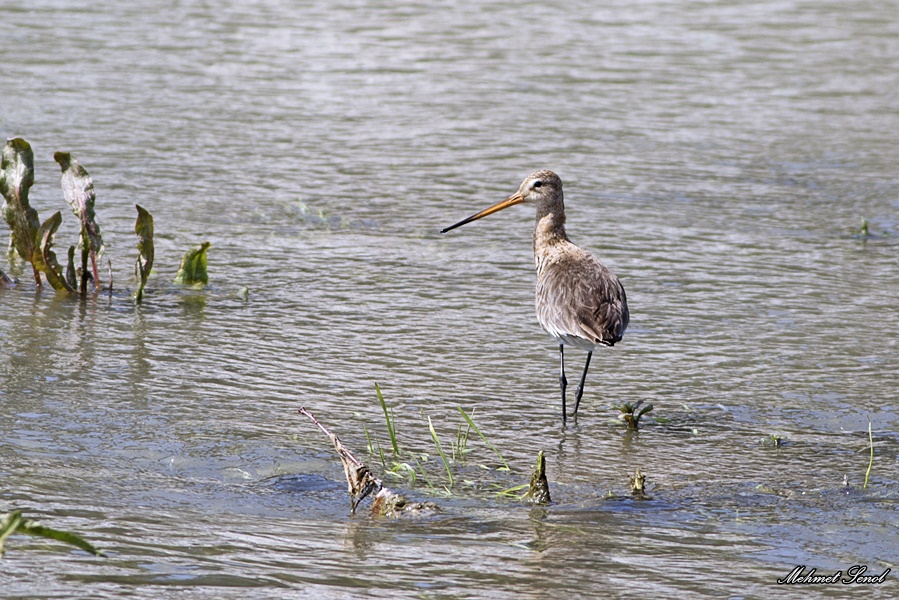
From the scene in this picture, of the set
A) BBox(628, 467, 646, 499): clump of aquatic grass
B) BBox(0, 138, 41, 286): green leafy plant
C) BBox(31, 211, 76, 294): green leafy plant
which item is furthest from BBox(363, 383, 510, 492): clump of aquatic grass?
BBox(0, 138, 41, 286): green leafy plant

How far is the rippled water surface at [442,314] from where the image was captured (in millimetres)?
4500

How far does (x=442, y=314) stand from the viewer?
24.3 ft

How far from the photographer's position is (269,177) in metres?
9.88

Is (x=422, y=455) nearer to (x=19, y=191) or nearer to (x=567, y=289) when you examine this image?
(x=567, y=289)

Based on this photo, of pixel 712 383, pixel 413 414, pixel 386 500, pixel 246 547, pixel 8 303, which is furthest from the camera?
Answer: pixel 8 303

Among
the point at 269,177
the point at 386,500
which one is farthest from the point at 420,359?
the point at 269,177

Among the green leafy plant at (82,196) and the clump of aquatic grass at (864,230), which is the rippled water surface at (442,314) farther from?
the green leafy plant at (82,196)

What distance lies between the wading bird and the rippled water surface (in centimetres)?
39

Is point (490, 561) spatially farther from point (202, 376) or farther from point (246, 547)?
point (202, 376)

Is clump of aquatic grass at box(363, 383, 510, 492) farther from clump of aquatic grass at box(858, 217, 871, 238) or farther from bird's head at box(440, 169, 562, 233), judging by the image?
clump of aquatic grass at box(858, 217, 871, 238)

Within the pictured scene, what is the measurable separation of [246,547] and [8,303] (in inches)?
133
